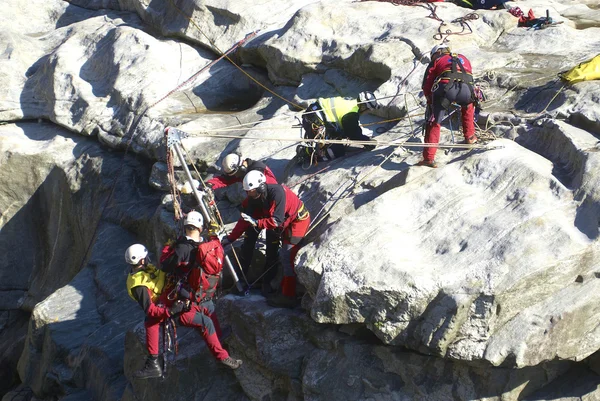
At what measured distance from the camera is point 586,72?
1084 centimetres

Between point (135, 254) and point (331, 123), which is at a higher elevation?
point (331, 123)

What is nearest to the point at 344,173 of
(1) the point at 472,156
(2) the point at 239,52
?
(1) the point at 472,156

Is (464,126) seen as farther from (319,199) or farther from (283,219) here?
(283,219)

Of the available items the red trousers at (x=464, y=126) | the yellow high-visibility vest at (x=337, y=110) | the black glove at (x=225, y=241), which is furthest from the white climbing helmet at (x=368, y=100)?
the black glove at (x=225, y=241)

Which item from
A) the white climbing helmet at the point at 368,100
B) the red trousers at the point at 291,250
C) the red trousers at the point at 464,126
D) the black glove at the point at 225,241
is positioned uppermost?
the red trousers at the point at 464,126

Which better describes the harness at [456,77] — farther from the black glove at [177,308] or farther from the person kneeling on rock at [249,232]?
the black glove at [177,308]

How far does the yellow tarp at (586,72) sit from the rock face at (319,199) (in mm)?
159

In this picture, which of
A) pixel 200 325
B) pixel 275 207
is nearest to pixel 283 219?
pixel 275 207

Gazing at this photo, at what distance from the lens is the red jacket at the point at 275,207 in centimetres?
946

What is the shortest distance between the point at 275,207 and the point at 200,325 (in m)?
1.63

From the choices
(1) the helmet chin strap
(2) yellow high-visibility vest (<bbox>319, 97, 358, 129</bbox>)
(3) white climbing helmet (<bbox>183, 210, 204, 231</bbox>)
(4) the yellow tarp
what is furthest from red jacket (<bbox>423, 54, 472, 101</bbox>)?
(3) white climbing helmet (<bbox>183, 210, 204, 231</bbox>)

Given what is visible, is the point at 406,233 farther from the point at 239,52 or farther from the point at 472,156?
the point at 239,52

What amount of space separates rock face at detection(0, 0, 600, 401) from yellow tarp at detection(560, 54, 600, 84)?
6.3 inches

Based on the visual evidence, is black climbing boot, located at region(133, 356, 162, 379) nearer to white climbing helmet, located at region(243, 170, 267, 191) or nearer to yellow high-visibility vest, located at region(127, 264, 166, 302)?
yellow high-visibility vest, located at region(127, 264, 166, 302)
